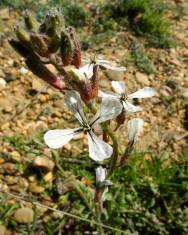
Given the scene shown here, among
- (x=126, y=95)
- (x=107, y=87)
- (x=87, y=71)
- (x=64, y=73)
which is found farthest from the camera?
(x=107, y=87)

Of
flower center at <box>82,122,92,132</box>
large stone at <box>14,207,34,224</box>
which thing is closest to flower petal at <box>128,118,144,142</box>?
flower center at <box>82,122,92,132</box>

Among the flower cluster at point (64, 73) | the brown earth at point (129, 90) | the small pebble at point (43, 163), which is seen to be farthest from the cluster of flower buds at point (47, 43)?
the brown earth at point (129, 90)

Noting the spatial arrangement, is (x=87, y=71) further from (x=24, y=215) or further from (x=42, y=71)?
(x=24, y=215)

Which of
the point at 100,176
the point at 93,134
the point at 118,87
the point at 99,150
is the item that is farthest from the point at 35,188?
the point at 99,150

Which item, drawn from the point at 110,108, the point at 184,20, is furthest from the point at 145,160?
the point at 184,20

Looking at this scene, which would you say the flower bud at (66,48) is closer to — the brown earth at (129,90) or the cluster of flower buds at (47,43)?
the cluster of flower buds at (47,43)

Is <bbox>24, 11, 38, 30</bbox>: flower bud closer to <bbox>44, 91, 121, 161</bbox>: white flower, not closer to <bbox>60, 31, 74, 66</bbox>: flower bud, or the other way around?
<bbox>60, 31, 74, 66</bbox>: flower bud
